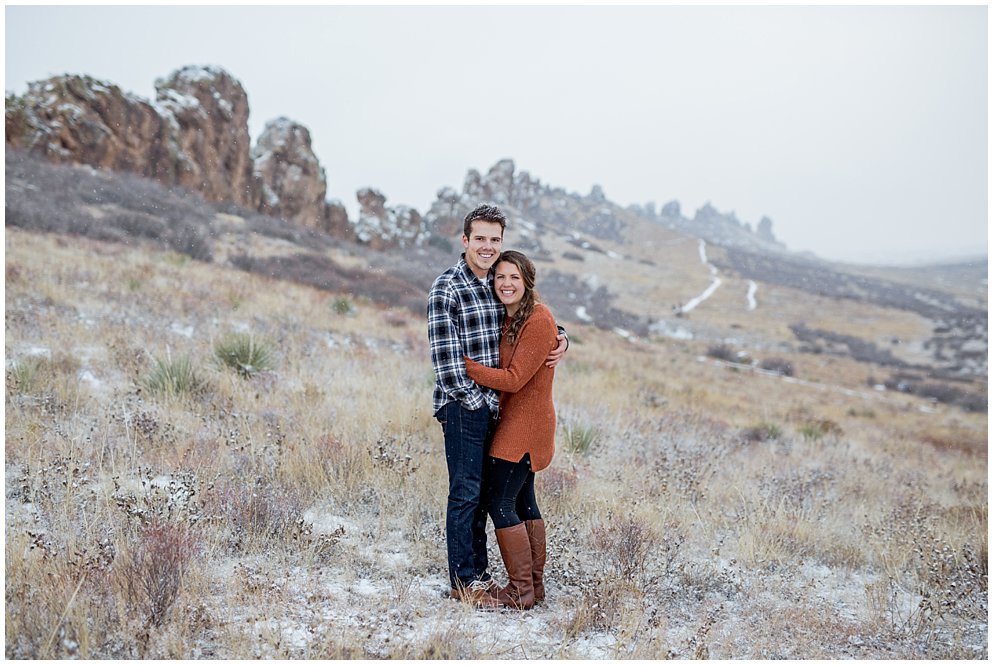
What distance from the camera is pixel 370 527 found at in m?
3.77

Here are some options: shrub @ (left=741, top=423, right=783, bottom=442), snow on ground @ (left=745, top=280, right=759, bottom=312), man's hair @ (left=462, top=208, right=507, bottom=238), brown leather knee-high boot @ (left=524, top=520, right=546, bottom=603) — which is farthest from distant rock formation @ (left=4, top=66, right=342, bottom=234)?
snow on ground @ (left=745, top=280, right=759, bottom=312)

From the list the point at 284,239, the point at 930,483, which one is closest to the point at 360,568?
the point at 930,483

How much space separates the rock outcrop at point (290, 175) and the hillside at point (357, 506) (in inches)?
748

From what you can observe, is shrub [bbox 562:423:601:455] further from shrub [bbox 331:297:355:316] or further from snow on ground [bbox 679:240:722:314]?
snow on ground [bbox 679:240:722:314]

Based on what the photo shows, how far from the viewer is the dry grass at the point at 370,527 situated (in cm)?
258

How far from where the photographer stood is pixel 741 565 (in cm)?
387

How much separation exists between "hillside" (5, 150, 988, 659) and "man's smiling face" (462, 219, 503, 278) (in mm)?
1701

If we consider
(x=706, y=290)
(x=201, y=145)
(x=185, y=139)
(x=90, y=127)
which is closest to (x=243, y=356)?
(x=90, y=127)

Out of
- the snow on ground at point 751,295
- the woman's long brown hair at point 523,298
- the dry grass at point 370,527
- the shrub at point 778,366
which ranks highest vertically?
the snow on ground at point 751,295

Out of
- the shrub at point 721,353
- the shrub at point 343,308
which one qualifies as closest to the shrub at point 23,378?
the shrub at point 343,308

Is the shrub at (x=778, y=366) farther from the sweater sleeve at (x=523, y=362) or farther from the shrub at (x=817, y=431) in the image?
the sweater sleeve at (x=523, y=362)

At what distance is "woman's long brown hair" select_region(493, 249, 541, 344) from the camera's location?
2.85 meters

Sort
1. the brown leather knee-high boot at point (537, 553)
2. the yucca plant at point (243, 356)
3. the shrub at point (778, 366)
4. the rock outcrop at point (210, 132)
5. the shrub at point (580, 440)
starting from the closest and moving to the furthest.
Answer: the brown leather knee-high boot at point (537, 553), the shrub at point (580, 440), the yucca plant at point (243, 356), the shrub at point (778, 366), the rock outcrop at point (210, 132)

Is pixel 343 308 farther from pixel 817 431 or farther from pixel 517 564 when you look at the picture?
pixel 517 564
